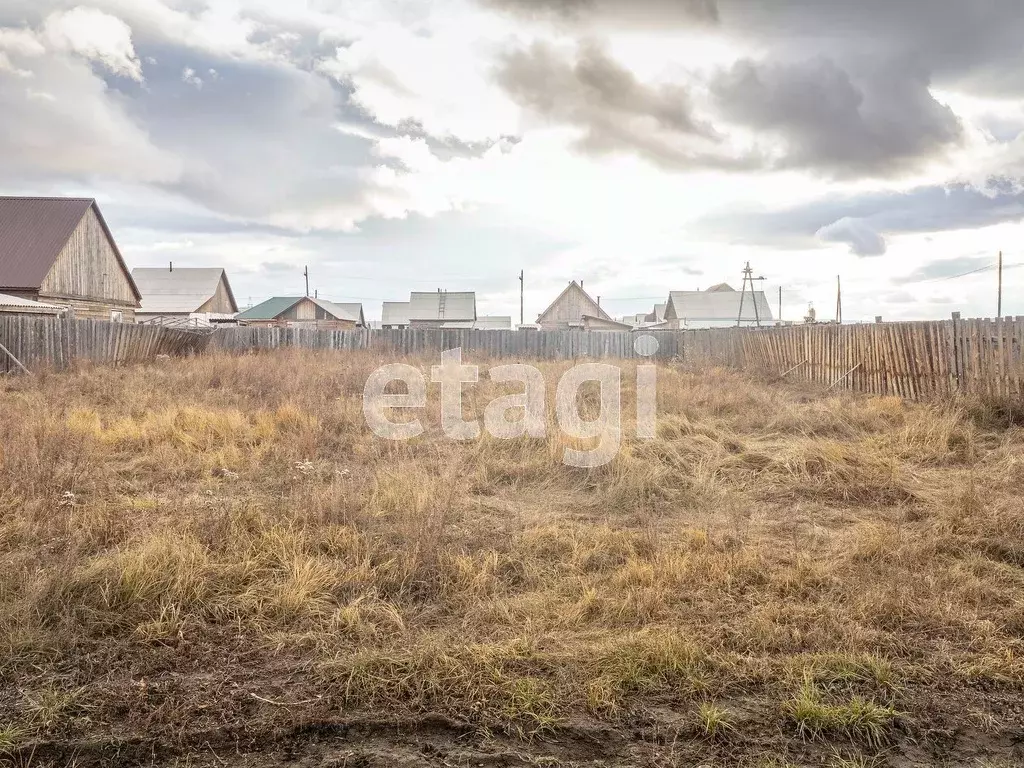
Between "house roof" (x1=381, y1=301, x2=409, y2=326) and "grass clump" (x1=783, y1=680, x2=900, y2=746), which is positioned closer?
"grass clump" (x1=783, y1=680, x2=900, y2=746)

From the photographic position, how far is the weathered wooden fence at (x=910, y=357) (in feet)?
31.2

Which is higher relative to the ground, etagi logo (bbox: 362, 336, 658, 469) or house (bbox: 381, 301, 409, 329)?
house (bbox: 381, 301, 409, 329)

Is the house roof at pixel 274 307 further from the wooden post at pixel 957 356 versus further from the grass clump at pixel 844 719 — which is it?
the grass clump at pixel 844 719

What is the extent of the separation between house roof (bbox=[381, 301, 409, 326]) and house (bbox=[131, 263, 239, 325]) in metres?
15.9

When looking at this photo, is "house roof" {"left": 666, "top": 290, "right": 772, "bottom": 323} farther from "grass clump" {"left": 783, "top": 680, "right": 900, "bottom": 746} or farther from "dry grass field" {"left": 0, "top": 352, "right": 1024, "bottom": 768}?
"grass clump" {"left": 783, "top": 680, "right": 900, "bottom": 746}

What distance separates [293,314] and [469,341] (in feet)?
92.7

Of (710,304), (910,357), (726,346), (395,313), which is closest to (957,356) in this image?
(910,357)

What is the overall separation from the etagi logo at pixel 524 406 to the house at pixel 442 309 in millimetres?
39808

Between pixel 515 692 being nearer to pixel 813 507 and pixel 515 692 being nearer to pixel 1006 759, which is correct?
pixel 1006 759

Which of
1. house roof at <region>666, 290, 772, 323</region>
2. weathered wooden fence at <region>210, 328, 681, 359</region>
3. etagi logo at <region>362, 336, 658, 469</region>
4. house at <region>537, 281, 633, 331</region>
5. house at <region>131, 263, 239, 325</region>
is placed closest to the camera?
etagi logo at <region>362, 336, 658, 469</region>

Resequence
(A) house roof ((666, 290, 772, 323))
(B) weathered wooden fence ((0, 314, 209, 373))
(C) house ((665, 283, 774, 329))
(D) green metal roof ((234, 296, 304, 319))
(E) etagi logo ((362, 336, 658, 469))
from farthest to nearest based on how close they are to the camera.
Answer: (A) house roof ((666, 290, 772, 323)) → (C) house ((665, 283, 774, 329)) → (D) green metal roof ((234, 296, 304, 319)) → (B) weathered wooden fence ((0, 314, 209, 373)) → (E) etagi logo ((362, 336, 658, 469))

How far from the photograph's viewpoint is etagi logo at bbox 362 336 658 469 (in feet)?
26.9

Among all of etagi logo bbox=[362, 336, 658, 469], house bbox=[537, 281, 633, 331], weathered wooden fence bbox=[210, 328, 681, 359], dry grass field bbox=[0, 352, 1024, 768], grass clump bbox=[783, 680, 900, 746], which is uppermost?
house bbox=[537, 281, 633, 331]

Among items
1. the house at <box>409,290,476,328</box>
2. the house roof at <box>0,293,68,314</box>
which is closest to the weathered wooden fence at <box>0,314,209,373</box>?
the house roof at <box>0,293,68,314</box>
